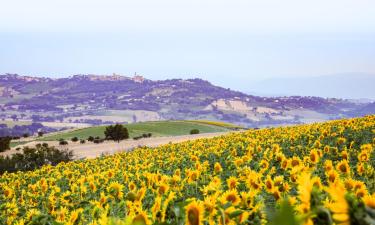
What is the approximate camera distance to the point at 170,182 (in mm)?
6727

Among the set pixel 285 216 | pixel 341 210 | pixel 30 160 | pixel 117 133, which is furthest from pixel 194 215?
pixel 117 133

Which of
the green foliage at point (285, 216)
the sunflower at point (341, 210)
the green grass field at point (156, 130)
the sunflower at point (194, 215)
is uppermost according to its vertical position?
the green foliage at point (285, 216)

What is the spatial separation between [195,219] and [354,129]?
16.5 meters

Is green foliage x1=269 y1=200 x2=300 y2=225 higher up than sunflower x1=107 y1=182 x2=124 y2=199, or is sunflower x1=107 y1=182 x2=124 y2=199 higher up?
green foliage x1=269 y1=200 x2=300 y2=225

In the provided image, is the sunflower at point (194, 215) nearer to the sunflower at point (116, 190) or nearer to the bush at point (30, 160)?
the sunflower at point (116, 190)

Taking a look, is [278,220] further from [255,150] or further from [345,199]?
[255,150]

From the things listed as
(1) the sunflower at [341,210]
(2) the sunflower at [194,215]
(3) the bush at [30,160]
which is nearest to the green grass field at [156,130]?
(3) the bush at [30,160]

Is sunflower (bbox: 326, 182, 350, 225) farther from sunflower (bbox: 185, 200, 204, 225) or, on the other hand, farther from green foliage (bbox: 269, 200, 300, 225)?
sunflower (bbox: 185, 200, 204, 225)

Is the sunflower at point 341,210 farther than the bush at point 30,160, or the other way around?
the bush at point 30,160

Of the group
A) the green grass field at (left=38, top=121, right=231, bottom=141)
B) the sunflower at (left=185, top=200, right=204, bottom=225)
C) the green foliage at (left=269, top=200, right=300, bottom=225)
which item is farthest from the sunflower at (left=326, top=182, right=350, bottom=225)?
the green grass field at (left=38, top=121, right=231, bottom=141)

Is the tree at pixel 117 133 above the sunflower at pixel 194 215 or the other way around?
the other way around

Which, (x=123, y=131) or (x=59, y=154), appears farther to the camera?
(x=123, y=131)

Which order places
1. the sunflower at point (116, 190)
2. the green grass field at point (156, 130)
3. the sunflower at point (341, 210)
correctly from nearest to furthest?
the sunflower at point (341, 210) → the sunflower at point (116, 190) → the green grass field at point (156, 130)

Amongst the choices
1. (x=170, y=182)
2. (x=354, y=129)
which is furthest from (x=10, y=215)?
(x=354, y=129)
